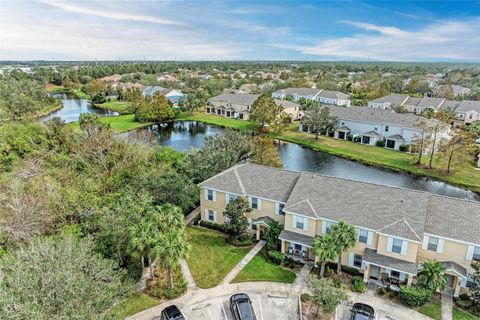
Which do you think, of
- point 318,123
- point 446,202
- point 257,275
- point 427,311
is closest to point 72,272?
point 257,275

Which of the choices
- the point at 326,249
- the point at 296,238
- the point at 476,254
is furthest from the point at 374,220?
the point at 476,254

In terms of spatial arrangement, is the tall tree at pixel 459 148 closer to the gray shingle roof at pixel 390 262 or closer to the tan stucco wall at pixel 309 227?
the gray shingle roof at pixel 390 262

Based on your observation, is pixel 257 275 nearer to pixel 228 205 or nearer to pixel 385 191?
pixel 228 205

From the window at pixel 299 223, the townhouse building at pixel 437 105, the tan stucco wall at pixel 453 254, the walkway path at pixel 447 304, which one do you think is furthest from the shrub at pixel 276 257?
the townhouse building at pixel 437 105

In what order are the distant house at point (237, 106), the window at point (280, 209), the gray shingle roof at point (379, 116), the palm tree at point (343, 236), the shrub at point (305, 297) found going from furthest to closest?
1. the distant house at point (237, 106)
2. the gray shingle roof at point (379, 116)
3. the window at point (280, 209)
4. the palm tree at point (343, 236)
5. the shrub at point (305, 297)

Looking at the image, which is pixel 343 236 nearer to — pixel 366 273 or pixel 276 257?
pixel 366 273

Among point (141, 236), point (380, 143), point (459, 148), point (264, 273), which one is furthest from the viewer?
point (380, 143)
